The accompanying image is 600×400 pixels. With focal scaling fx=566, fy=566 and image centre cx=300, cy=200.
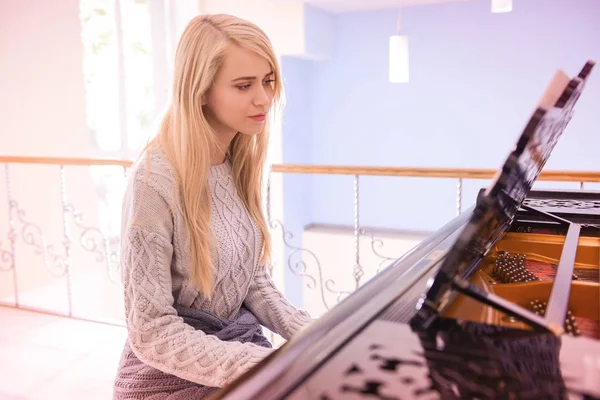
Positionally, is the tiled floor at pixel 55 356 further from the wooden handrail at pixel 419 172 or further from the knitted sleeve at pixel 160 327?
the knitted sleeve at pixel 160 327

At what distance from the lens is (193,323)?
134 centimetres

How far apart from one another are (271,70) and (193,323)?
0.65 m

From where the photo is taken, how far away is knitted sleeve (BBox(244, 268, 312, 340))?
1562 millimetres

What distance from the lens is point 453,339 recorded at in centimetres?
79

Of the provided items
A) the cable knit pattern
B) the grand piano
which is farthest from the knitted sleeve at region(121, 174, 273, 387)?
the grand piano

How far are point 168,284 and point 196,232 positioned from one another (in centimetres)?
13

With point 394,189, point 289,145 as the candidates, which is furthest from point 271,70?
point 394,189

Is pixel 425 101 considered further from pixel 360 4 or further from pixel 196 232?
pixel 196 232

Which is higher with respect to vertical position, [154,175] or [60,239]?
[154,175]

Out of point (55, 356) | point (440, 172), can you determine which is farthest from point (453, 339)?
point (55, 356)

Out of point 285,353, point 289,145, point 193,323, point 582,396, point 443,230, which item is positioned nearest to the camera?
point 582,396

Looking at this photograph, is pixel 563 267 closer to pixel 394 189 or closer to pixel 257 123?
pixel 257 123

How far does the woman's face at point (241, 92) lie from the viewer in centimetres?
134

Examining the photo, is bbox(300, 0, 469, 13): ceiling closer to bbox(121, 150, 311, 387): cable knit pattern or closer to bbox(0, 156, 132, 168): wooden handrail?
bbox(0, 156, 132, 168): wooden handrail
